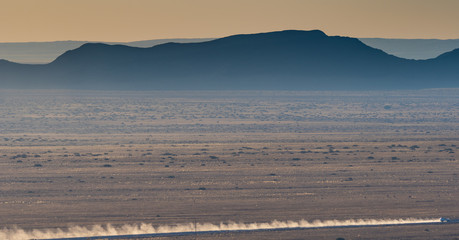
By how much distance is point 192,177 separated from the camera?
4588 centimetres

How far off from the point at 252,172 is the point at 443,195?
39.9ft

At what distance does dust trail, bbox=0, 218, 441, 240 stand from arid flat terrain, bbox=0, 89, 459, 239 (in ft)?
3.10

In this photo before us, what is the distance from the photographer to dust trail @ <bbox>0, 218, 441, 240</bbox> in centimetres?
3062

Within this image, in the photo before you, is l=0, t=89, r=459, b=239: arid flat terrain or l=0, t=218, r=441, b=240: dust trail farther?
l=0, t=89, r=459, b=239: arid flat terrain

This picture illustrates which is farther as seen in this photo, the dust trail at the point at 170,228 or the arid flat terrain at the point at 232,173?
the arid flat terrain at the point at 232,173

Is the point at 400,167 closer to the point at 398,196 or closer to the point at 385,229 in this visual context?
the point at 398,196

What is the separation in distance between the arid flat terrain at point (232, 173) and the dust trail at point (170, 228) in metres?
0.94

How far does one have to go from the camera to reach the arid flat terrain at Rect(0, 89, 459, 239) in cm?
3503

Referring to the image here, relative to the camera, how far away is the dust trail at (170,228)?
30.6m

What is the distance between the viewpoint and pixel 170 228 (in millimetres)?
32031

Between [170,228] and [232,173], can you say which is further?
[232,173]

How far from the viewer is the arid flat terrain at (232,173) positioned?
115ft

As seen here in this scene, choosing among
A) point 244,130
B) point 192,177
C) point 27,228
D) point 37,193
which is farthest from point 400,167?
point 244,130

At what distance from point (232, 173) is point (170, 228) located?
15.5m
